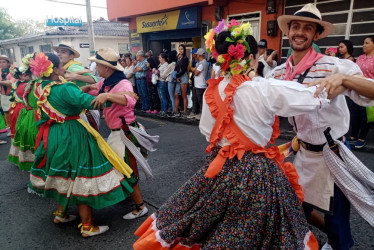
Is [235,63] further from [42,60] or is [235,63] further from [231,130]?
[42,60]

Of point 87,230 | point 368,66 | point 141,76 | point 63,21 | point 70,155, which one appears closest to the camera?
point 70,155

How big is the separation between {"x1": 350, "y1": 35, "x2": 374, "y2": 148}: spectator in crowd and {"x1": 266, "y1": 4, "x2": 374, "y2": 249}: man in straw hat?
10.8 ft

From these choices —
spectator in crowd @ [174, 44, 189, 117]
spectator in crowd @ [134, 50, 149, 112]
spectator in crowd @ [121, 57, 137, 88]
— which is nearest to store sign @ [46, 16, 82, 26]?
spectator in crowd @ [121, 57, 137, 88]

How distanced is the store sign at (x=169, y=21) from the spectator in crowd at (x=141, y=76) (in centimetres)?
267

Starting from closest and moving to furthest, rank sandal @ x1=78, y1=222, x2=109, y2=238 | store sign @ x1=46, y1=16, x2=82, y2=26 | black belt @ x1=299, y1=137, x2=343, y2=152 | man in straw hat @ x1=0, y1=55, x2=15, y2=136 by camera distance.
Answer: black belt @ x1=299, y1=137, x2=343, y2=152 < sandal @ x1=78, y1=222, x2=109, y2=238 < man in straw hat @ x1=0, y1=55, x2=15, y2=136 < store sign @ x1=46, y1=16, x2=82, y2=26

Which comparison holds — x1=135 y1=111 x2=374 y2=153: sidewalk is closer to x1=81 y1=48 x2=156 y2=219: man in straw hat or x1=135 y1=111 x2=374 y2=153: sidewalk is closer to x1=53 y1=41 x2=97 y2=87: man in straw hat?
x1=81 y1=48 x2=156 y2=219: man in straw hat

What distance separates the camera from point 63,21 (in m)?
23.4

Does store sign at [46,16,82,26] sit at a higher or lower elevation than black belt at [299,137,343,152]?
higher

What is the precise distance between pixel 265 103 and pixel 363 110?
4131mm

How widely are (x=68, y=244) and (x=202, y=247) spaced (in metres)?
1.74

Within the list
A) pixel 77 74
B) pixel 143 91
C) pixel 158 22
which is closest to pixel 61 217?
pixel 77 74

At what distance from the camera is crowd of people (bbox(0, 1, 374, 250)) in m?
1.72

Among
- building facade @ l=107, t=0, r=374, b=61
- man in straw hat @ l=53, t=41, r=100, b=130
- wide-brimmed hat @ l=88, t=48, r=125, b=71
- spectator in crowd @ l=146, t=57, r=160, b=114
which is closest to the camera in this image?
wide-brimmed hat @ l=88, t=48, r=125, b=71

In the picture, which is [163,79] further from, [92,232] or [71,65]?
[92,232]
